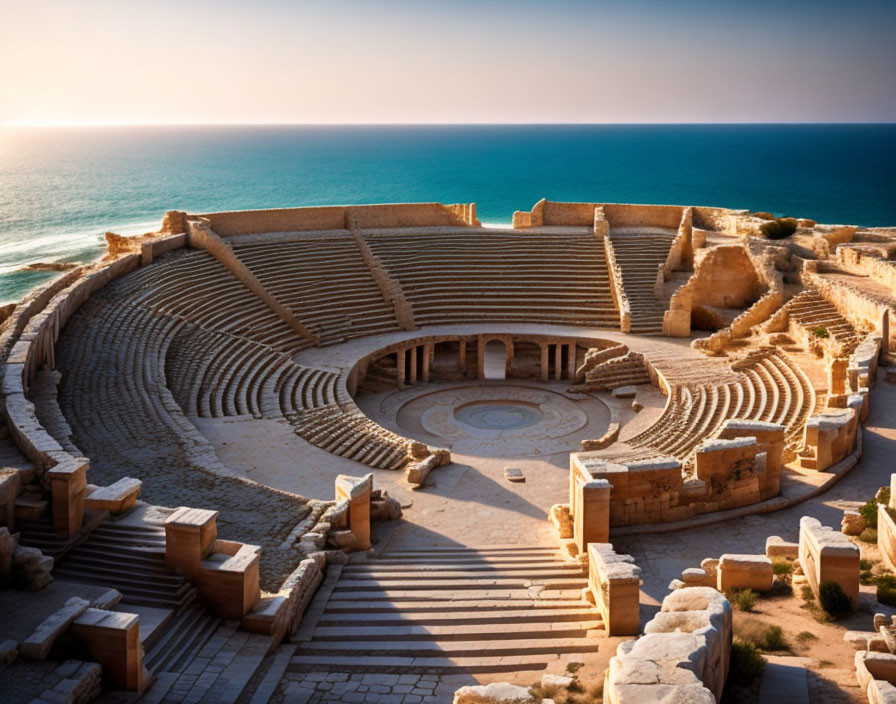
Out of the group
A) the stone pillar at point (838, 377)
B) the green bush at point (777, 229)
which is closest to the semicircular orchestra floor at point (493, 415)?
the stone pillar at point (838, 377)

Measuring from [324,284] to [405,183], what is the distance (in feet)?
298

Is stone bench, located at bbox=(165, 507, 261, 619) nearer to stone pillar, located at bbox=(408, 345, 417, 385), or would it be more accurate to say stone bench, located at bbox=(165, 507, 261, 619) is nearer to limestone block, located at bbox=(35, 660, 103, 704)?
limestone block, located at bbox=(35, 660, 103, 704)

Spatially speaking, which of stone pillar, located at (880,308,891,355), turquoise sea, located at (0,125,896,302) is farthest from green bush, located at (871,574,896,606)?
turquoise sea, located at (0,125,896,302)

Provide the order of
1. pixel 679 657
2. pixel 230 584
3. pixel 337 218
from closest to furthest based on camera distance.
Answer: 1. pixel 679 657
2. pixel 230 584
3. pixel 337 218

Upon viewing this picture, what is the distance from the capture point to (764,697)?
25.2ft

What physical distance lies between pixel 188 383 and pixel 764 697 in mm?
16600

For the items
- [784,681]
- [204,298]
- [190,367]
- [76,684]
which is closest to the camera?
[784,681]

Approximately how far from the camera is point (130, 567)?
1105 centimetres

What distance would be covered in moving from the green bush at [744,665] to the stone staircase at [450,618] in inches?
92.6

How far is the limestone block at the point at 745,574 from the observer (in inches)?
411

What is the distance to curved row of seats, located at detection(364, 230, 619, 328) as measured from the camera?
29.5 meters

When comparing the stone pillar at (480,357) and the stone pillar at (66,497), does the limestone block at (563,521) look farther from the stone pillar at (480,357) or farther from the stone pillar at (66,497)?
the stone pillar at (480,357)

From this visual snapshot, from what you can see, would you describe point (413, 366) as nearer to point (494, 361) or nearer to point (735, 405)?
point (494, 361)

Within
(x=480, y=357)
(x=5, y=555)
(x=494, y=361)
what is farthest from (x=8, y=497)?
(x=494, y=361)
